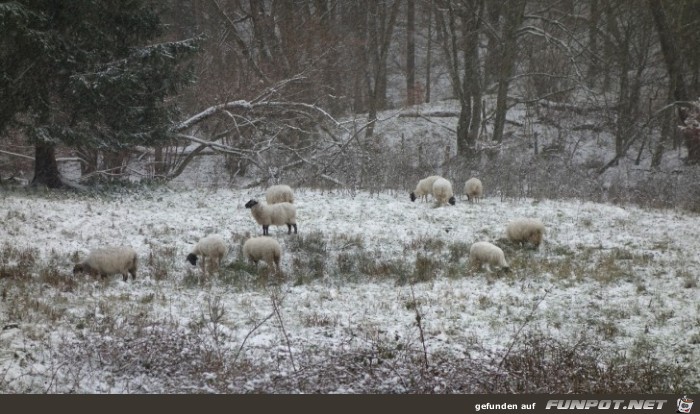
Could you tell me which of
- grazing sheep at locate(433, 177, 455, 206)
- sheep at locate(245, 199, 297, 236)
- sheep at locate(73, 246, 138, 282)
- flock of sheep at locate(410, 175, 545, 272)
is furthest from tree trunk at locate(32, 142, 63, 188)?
flock of sheep at locate(410, 175, 545, 272)

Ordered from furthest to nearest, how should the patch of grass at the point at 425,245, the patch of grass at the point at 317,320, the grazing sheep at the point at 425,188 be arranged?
the grazing sheep at the point at 425,188 → the patch of grass at the point at 425,245 → the patch of grass at the point at 317,320

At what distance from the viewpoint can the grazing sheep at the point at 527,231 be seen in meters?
12.1

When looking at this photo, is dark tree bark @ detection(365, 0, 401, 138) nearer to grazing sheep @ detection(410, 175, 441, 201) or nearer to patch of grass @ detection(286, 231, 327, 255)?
grazing sheep @ detection(410, 175, 441, 201)

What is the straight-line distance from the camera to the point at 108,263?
971cm

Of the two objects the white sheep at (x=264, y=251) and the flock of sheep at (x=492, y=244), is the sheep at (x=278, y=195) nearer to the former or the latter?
the white sheep at (x=264, y=251)

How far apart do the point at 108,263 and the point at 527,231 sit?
7.54 meters

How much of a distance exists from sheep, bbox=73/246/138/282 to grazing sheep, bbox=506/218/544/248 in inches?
278

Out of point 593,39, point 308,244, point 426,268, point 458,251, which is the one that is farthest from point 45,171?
point 593,39

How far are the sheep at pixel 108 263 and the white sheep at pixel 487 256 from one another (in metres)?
5.71

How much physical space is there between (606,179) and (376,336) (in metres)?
21.4

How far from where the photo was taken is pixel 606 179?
26.3 metres

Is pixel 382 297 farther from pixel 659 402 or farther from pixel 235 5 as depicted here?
pixel 235 5

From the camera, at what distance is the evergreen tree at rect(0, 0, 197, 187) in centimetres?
1457

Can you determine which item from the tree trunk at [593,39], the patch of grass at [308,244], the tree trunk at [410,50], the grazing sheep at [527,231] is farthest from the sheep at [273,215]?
the tree trunk at [410,50]
